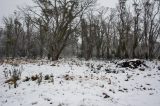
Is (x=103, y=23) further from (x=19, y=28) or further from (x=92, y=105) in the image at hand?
(x=92, y=105)

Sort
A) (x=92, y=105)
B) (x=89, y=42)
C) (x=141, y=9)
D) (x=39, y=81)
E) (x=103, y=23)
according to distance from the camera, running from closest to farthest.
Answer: (x=92, y=105), (x=39, y=81), (x=141, y=9), (x=89, y=42), (x=103, y=23)

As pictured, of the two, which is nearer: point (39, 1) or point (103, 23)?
point (39, 1)

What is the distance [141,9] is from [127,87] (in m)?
29.0

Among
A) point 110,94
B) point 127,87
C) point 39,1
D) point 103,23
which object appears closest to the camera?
point 110,94

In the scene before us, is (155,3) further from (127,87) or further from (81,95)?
(81,95)

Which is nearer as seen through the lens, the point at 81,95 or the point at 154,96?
the point at 81,95

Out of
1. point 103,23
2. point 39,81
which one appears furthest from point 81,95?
point 103,23

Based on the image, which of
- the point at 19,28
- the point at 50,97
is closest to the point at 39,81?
the point at 50,97

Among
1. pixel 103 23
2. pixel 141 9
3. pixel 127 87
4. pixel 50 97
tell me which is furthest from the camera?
pixel 103 23

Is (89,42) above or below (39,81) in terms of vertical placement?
above

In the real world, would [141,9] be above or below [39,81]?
above

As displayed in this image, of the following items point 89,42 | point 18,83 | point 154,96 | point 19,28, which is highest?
point 19,28

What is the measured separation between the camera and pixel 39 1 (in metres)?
28.6

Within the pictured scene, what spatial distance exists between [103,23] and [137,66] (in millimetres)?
29620
